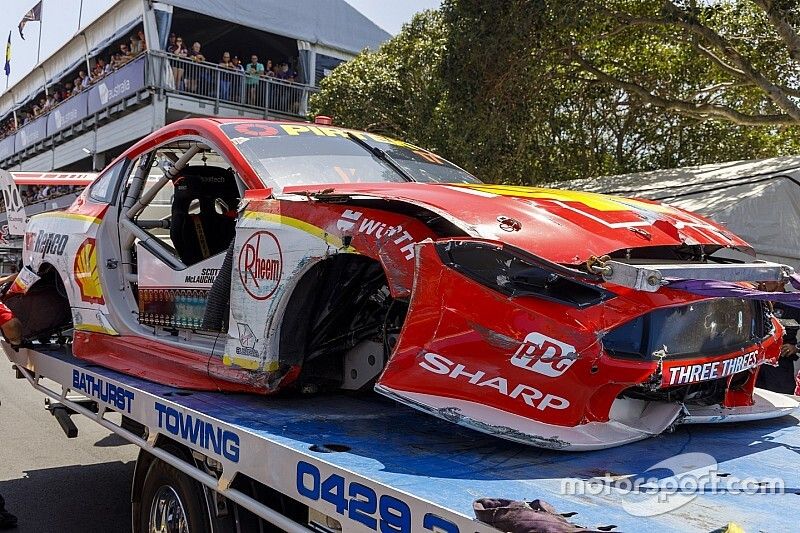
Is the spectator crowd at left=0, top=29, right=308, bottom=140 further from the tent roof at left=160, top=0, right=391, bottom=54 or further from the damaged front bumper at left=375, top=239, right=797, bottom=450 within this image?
the damaged front bumper at left=375, top=239, right=797, bottom=450

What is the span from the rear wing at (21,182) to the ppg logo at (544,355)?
982cm

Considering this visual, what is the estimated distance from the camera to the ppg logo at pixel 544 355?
245cm

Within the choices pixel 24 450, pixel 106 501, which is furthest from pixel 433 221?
pixel 24 450

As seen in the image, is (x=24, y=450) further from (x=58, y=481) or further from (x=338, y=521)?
(x=338, y=521)

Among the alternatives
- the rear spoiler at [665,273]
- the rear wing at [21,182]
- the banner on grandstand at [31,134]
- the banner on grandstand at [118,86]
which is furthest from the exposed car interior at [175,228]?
the banner on grandstand at [31,134]

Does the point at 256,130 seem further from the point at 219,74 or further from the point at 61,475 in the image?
the point at 219,74

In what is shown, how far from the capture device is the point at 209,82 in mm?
21312

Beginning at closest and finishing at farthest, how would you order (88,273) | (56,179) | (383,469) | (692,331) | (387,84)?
(383,469), (692,331), (88,273), (56,179), (387,84)

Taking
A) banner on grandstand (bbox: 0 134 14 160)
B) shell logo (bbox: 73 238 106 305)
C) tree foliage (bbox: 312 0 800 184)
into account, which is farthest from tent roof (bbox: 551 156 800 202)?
banner on grandstand (bbox: 0 134 14 160)

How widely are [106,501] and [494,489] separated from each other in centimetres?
412

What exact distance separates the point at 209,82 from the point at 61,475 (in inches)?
666

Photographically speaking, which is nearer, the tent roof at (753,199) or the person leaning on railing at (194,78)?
the tent roof at (753,199)

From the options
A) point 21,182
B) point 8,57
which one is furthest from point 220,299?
point 8,57

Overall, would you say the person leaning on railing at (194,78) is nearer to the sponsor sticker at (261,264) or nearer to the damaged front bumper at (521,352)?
the sponsor sticker at (261,264)
